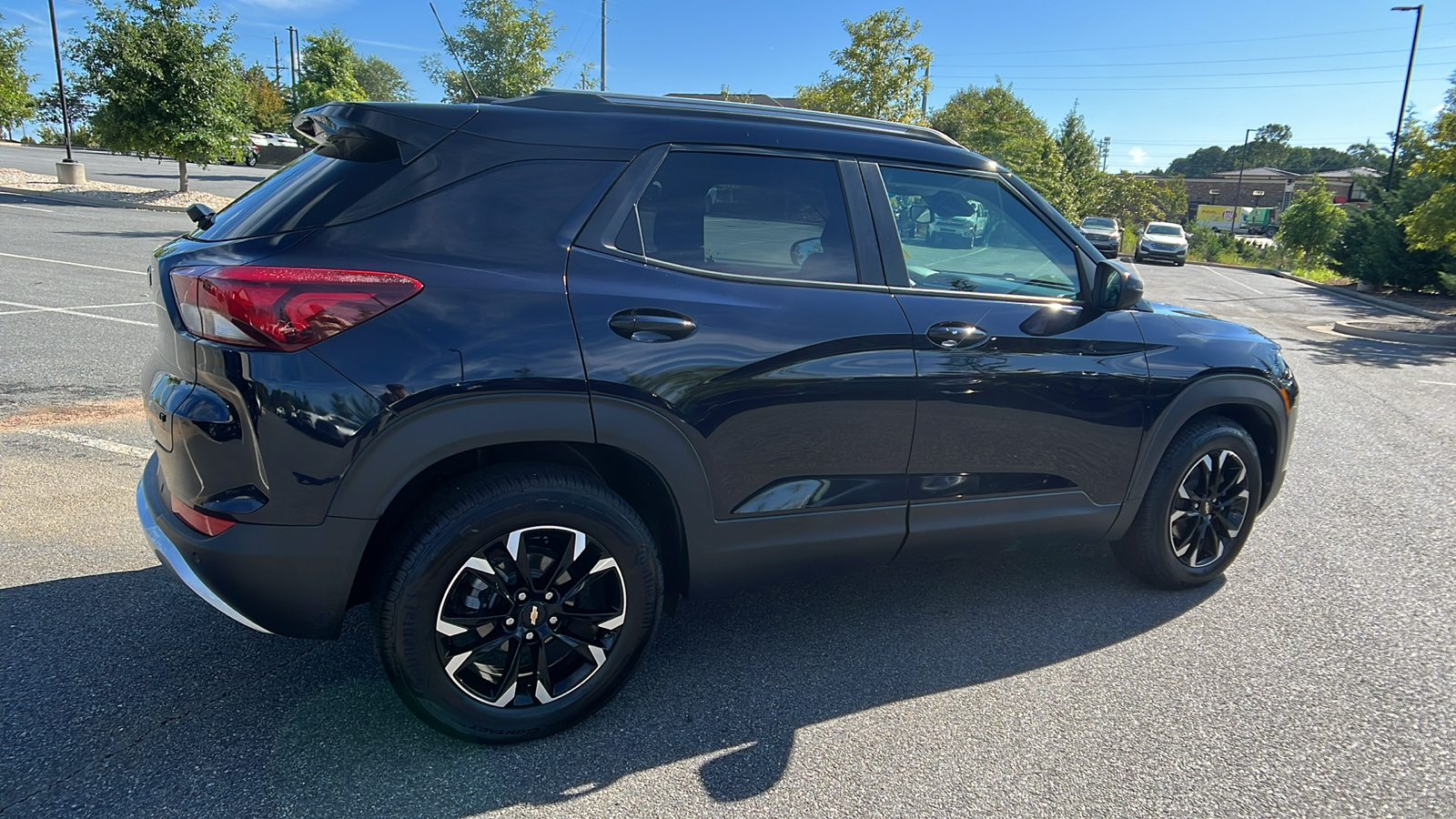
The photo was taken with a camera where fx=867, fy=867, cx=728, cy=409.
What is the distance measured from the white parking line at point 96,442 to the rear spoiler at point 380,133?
11.0 feet

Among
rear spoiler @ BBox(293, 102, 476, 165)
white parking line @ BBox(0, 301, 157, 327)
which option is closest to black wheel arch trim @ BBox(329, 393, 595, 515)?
rear spoiler @ BBox(293, 102, 476, 165)

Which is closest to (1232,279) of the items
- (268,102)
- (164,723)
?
(164,723)

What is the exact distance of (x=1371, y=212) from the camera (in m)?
22.5

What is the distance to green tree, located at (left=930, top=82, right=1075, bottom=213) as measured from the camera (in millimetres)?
25906

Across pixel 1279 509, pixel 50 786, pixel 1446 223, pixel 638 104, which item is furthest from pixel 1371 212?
pixel 50 786

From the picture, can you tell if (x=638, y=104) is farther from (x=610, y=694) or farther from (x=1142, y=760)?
(x=1142, y=760)

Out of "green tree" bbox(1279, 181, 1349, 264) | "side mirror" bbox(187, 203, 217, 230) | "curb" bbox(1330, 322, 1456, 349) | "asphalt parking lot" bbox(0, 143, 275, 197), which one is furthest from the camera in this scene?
"green tree" bbox(1279, 181, 1349, 264)

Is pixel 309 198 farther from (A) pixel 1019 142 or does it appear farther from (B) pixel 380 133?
(A) pixel 1019 142

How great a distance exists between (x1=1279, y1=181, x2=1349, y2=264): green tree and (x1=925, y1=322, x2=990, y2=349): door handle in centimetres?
3587

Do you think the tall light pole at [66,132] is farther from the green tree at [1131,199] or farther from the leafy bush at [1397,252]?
the green tree at [1131,199]

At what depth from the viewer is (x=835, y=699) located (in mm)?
2910

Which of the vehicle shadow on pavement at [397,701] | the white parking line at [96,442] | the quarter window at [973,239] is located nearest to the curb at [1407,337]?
the vehicle shadow on pavement at [397,701]

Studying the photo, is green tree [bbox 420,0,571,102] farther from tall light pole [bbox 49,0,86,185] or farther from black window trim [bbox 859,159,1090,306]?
black window trim [bbox 859,159,1090,306]

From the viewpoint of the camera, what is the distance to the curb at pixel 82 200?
71.3 feet
